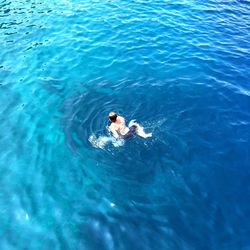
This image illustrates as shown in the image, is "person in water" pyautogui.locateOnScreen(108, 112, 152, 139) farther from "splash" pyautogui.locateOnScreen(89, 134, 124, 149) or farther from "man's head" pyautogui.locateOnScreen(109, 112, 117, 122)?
"splash" pyautogui.locateOnScreen(89, 134, 124, 149)

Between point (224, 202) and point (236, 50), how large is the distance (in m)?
13.0

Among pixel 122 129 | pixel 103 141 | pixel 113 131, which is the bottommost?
pixel 103 141

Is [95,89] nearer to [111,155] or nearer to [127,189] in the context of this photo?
[111,155]

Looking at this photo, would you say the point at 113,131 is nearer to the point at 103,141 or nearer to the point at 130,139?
the point at 103,141

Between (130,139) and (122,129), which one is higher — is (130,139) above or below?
below

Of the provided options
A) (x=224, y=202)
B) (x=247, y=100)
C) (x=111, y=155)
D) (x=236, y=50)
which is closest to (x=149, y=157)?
(x=111, y=155)

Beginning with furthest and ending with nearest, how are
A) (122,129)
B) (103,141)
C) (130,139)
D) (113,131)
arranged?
(103,141) < (130,139) < (113,131) < (122,129)

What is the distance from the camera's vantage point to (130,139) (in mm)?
14977

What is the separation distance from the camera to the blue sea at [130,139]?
1170cm

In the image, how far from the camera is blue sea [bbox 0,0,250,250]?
11703mm

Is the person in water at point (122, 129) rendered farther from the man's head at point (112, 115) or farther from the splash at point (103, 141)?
the splash at point (103, 141)

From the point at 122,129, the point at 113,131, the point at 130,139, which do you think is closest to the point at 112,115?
the point at 122,129

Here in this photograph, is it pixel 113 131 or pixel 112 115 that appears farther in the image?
pixel 113 131

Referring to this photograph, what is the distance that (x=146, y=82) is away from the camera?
61.0 feet
